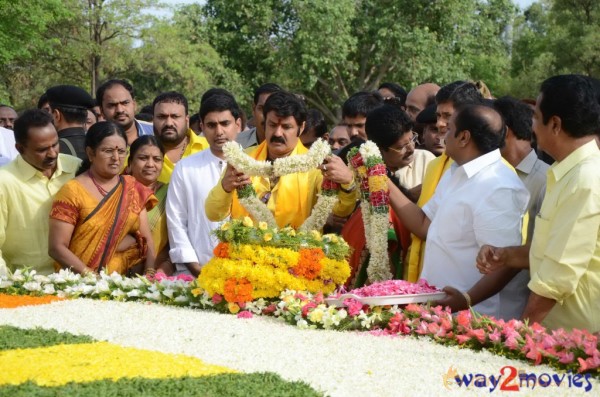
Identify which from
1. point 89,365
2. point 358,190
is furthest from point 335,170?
point 89,365

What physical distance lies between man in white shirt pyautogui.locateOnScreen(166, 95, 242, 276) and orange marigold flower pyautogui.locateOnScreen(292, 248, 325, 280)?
4.66 feet

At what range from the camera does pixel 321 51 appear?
3447 cm

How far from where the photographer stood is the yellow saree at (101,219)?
6906 millimetres

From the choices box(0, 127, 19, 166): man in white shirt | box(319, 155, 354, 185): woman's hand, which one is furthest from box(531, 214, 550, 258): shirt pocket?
box(0, 127, 19, 166): man in white shirt

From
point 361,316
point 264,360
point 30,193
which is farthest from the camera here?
point 30,193

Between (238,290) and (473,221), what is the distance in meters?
1.60

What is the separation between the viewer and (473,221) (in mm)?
5312

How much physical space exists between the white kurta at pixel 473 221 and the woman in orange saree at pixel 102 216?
2651mm

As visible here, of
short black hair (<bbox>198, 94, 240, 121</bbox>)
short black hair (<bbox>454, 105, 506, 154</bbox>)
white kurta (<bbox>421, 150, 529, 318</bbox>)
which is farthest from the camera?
short black hair (<bbox>198, 94, 240, 121</bbox>)

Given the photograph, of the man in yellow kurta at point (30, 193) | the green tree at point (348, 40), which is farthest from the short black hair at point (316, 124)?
the green tree at point (348, 40)

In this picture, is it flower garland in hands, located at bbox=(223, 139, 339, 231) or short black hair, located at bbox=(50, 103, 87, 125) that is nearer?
flower garland in hands, located at bbox=(223, 139, 339, 231)

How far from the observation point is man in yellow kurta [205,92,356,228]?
21.1ft

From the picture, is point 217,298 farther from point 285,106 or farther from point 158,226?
point 158,226

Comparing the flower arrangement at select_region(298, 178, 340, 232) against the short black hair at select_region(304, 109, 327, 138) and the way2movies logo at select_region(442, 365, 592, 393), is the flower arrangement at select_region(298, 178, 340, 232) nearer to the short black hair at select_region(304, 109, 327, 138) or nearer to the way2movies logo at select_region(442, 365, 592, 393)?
the way2movies logo at select_region(442, 365, 592, 393)
